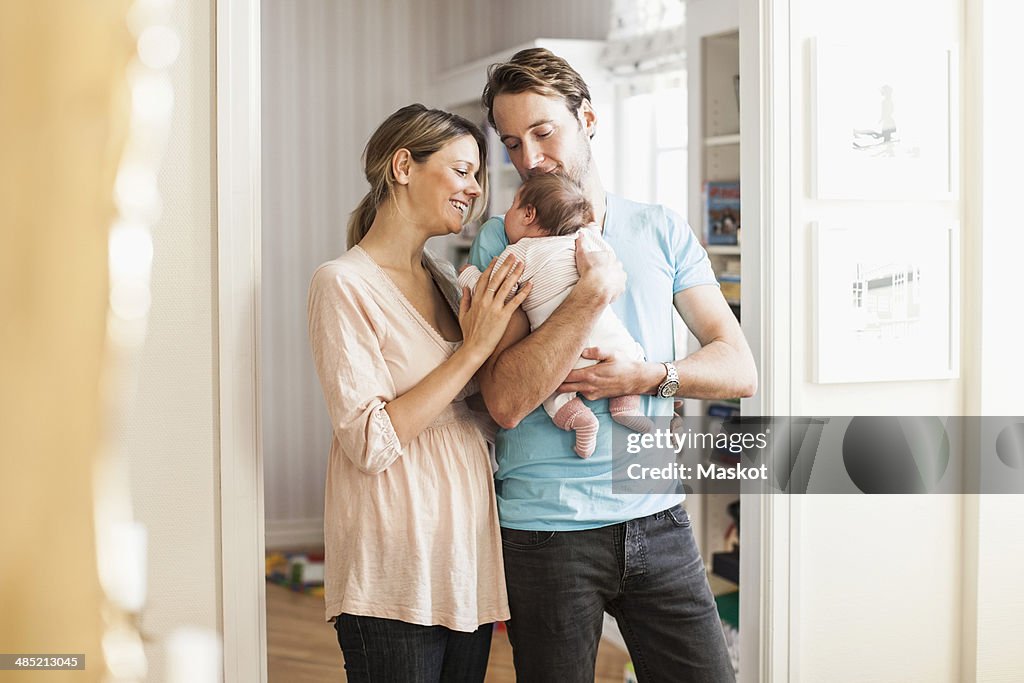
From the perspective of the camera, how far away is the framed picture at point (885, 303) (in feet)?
7.18

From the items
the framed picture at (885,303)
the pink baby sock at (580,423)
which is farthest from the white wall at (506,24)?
the pink baby sock at (580,423)

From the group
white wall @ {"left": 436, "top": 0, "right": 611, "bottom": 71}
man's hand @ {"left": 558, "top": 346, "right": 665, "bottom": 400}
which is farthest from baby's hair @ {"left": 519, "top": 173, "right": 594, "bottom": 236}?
white wall @ {"left": 436, "top": 0, "right": 611, "bottom": 71}

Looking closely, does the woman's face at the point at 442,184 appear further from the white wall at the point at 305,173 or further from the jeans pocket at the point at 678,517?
the white wall at the point at 305,173

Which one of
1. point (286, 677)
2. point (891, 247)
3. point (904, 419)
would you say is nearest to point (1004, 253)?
point (891, 247)

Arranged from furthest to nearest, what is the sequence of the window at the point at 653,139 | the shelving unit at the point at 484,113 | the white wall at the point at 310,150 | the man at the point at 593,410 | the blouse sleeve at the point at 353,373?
the white wall at the point at 310,150
the shelving unit at the point at 484,113
the window at the point at 653,139
the man at the point at 593,410
the blouse sleeve at the point at 353,373

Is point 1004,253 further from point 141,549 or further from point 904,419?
point 141,549

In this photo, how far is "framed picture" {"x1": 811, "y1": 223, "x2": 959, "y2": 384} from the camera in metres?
2.19

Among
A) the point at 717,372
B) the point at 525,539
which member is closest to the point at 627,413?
the point at 717,372

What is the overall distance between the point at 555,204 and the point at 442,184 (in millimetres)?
214

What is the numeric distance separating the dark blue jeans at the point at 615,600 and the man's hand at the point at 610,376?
0.82ft

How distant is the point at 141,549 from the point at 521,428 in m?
0.74

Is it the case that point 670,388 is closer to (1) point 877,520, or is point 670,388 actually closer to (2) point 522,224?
(2) point 522,224

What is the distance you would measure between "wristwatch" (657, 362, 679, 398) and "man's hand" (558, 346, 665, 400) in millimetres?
14

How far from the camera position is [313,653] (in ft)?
11.2
